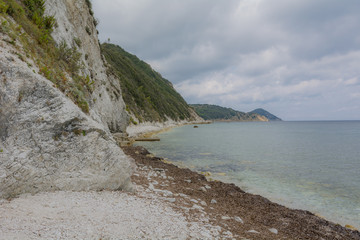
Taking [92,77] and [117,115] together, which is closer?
[92,77]

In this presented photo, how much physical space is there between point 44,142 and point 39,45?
735 cm

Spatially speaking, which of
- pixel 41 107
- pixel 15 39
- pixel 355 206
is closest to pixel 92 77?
pixel 15 39

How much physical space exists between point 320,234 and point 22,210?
A: 30.7ft

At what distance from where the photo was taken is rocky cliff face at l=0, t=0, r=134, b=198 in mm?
5840

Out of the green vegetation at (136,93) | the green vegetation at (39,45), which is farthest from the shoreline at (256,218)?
the green vegetation at (136,93)

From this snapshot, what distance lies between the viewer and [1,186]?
524 cm

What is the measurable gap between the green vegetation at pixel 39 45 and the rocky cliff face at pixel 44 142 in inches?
21.0

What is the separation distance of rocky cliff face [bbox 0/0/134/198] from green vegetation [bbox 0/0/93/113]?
53 cm

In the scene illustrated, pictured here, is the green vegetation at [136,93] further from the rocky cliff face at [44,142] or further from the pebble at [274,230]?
the pebble at [274,230]

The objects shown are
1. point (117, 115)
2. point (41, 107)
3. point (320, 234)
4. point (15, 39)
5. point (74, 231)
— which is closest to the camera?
point (74, 231)

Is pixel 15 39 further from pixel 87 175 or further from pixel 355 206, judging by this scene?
pixel 355 206

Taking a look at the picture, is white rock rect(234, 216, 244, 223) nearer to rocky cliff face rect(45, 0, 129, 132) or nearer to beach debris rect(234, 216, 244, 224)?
beach debris rect(234, 216, 244, 224)

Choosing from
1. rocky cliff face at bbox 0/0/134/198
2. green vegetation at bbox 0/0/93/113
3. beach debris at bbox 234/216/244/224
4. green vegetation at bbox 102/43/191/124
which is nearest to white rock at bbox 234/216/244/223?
beach debris at bbox 234/216/244/224

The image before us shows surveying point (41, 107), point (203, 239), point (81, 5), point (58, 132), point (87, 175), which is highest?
point (81, 5)
